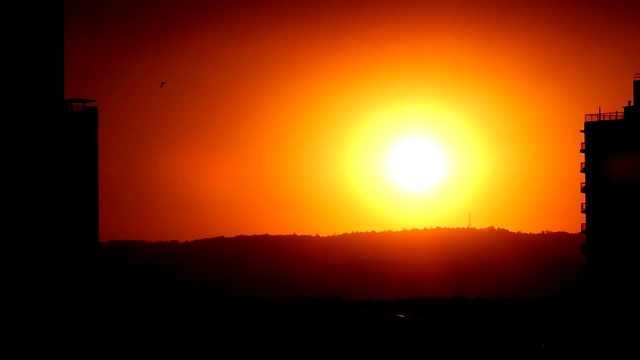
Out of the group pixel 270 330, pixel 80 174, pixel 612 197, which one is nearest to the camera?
pixel 270 330

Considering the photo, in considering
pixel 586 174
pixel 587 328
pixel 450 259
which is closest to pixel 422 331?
pixel 587 328

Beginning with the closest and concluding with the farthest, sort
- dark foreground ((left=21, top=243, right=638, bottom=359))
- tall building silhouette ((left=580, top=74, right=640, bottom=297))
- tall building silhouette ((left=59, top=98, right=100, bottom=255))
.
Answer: dark foreground ((left=21, top=243, right=638, bottom=359)) → tall building silhouette ((left=59, top=98, right=100, bottom=255)) → tall building silhouette ((left=580, top=74, right=640, bottom=297))

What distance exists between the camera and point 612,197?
76.8 meters

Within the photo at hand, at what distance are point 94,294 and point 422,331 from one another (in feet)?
80.7

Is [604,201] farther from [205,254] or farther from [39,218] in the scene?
[205,254]

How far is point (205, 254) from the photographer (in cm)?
18625

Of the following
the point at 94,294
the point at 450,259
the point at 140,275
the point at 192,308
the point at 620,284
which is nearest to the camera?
the point at 192,308

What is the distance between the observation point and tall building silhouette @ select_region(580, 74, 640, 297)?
242ft

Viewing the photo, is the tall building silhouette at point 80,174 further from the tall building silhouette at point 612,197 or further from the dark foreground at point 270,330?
the tall building silhouette at point 612,197

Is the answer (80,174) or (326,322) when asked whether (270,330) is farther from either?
(80,174)

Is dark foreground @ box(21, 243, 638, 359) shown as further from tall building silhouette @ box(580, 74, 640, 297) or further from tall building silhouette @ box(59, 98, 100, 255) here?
tall building silhouette @ box(580, 74, 640, 297)

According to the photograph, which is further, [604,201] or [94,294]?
[604,201]

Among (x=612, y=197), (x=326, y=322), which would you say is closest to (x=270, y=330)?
(x=326, y=322)

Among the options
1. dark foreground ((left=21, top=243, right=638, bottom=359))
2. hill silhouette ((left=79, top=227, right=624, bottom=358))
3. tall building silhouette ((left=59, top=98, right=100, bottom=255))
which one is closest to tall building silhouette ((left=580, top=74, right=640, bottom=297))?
hill silhouette ((left=79, top=227, right=624, bottom=358))
